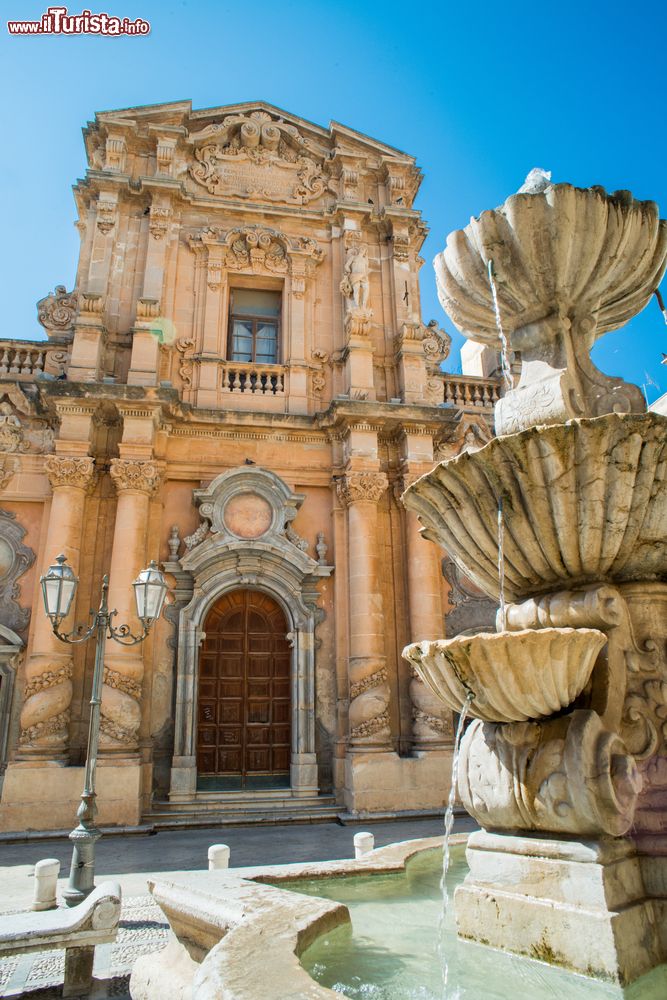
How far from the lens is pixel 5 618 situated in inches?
408

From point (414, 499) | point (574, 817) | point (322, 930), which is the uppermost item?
point (414, 499)

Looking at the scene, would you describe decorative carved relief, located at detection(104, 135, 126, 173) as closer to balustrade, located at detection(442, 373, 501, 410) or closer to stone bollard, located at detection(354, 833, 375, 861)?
balustrade, located at detection(442, 373, 501, 410)

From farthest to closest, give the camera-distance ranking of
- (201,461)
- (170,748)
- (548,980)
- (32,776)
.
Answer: (201,461), (170,748), (32,776), (548,980)

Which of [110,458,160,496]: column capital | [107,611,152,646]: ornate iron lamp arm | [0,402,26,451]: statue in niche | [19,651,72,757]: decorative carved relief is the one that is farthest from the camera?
[0,402,26,451]: statue in niche

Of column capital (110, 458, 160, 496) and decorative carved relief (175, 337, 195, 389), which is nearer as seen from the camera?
column capital (110, 458, 160, 496)

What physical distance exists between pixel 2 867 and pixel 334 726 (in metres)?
5.05

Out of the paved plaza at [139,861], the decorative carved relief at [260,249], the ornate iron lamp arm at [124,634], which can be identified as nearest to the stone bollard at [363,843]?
the paved plaza at [139,861]

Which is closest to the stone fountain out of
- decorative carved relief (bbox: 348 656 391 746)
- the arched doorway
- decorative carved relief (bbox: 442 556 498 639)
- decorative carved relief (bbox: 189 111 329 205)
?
decorative carved relief (bbox: 348 656 391 746)

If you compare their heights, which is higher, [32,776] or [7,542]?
[7,542]

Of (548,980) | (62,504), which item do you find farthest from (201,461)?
(548,980)

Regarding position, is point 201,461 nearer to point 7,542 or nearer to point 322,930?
point 7,542

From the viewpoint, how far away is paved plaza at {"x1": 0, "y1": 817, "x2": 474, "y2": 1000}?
4.30 metres

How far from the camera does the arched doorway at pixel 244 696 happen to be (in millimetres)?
10438

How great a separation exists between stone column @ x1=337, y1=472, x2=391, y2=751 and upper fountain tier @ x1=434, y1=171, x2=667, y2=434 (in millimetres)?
6742
